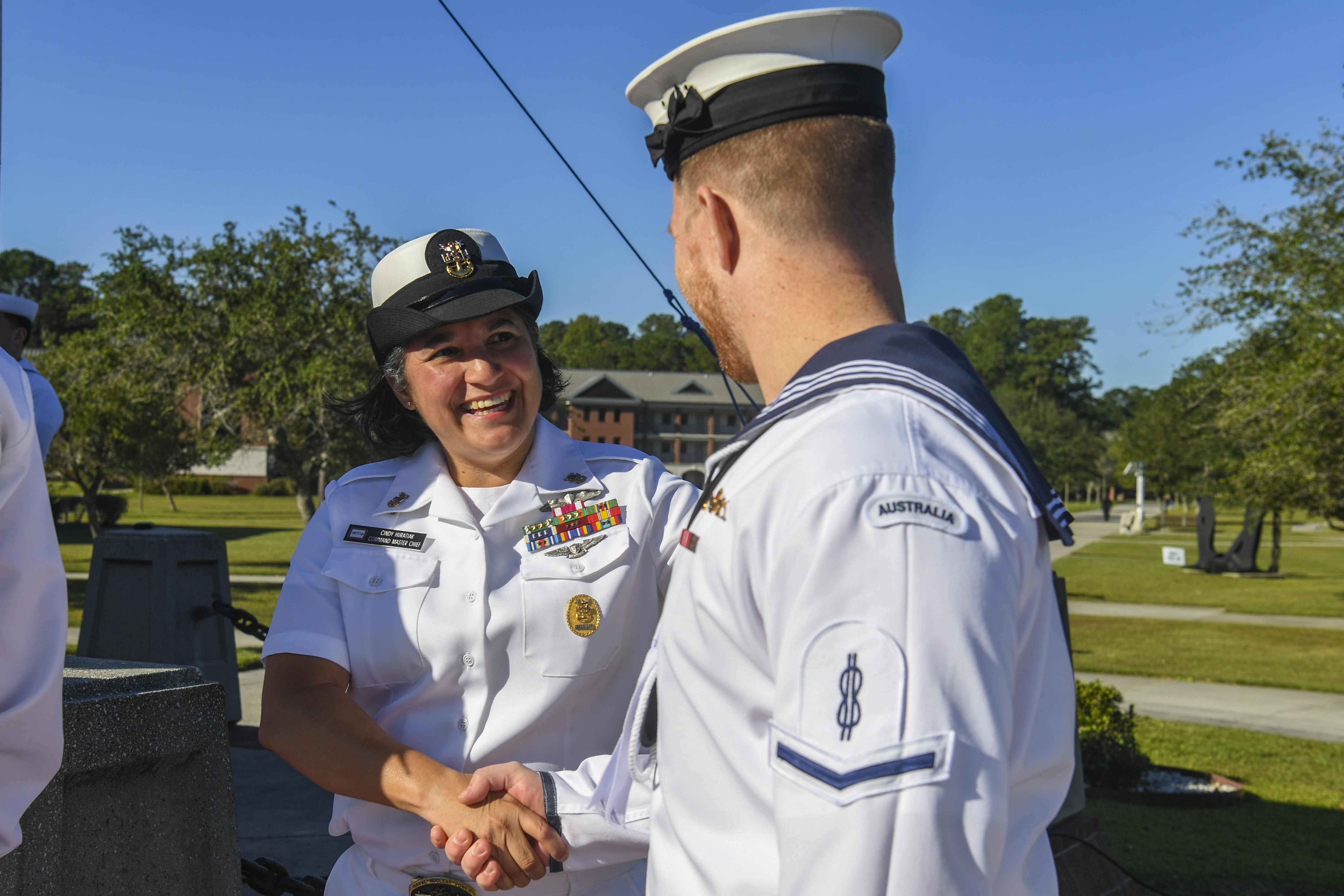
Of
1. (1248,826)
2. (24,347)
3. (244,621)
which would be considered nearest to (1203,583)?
(1248,826)

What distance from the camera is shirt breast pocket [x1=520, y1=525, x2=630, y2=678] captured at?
2414 millimetres

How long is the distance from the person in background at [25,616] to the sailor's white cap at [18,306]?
4.52m

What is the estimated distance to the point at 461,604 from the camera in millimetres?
2439

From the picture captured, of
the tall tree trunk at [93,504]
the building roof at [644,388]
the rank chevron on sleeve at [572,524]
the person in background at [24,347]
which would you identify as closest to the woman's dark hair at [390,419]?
the rank chevron on sleeve at [572,524]

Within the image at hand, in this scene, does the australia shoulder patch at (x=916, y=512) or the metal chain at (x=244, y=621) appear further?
the metal chain at (x=244, y=621)

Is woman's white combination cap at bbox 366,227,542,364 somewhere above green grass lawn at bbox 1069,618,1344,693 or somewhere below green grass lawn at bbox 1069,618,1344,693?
above

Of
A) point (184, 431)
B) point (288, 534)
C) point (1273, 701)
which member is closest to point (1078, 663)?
point (1273, 701)

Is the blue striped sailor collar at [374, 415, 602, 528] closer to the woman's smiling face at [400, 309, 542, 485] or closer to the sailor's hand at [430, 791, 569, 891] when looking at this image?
the woman's smiling face at [400, 309, 542, 485]

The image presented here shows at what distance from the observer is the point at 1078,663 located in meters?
12.2

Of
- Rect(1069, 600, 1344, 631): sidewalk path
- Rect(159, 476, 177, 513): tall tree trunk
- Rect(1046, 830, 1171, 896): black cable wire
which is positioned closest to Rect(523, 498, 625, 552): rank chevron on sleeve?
Rect(1046, 830, 1171, 896): black cable wire

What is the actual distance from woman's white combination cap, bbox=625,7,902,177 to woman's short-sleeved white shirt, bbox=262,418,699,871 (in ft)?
3.94

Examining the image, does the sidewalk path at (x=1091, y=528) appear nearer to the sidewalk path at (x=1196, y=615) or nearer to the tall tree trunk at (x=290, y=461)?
the sidewalk path at (x=1196, y=615)

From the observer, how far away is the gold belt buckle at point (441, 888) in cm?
230

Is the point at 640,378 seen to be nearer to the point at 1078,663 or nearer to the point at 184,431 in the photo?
the point at 184,431
